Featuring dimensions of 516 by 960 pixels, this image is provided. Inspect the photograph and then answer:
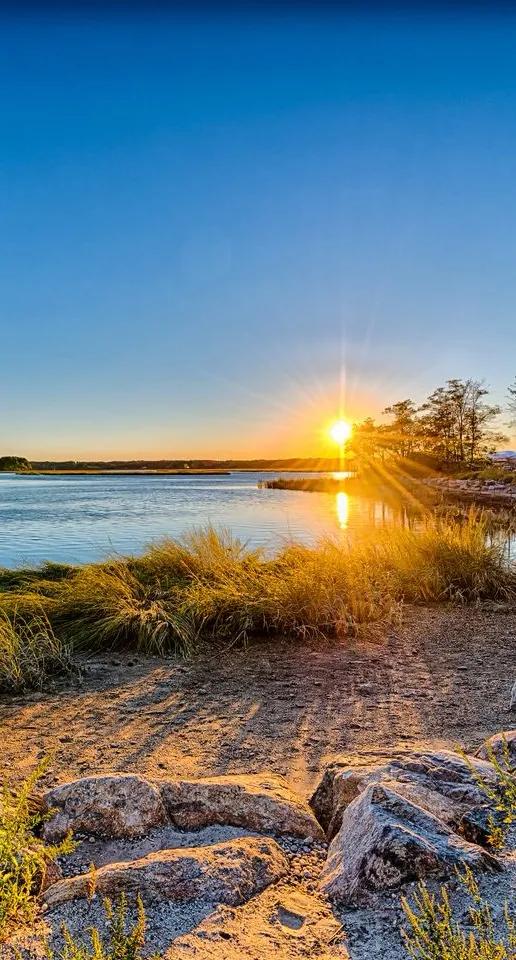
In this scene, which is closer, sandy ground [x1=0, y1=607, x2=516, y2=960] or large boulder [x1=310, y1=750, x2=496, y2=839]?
sandy ground [x1=0, y1=607, x2=516, y2=960]

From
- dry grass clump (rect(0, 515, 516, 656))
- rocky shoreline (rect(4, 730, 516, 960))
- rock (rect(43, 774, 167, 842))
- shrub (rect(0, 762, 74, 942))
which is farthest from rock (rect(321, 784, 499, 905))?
dry grass clump (rect(0, 515, 516, 656))

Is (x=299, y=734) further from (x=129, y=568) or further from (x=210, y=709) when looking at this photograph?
(x=129, y=568)

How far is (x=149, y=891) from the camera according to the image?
1771 mm

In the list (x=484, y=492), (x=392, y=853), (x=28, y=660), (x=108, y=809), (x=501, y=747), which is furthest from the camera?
(x=484, y=492)

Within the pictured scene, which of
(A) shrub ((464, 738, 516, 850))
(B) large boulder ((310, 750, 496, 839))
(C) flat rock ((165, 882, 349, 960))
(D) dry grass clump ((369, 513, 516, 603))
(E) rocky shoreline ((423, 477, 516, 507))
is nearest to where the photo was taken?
(C) flat rock ((165, 882, 349, 960))

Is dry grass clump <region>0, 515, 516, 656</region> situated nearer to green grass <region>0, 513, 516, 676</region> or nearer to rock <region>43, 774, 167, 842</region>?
green grass <region>0, 513, 516, 676</region>

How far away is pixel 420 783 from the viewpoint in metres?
2.28

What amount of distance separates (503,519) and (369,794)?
1382 centimetres

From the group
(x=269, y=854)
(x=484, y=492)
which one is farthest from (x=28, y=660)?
(x=484, y=492)

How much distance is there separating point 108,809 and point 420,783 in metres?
1.16

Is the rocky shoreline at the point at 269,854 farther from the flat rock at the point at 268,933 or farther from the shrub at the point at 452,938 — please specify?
the shrub at the point at 452,938

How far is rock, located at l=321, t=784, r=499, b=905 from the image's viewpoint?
1.79 m

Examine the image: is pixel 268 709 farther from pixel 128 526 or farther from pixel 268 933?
pixel 128 526

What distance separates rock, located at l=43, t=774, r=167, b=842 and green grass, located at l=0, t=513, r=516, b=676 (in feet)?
8.22
